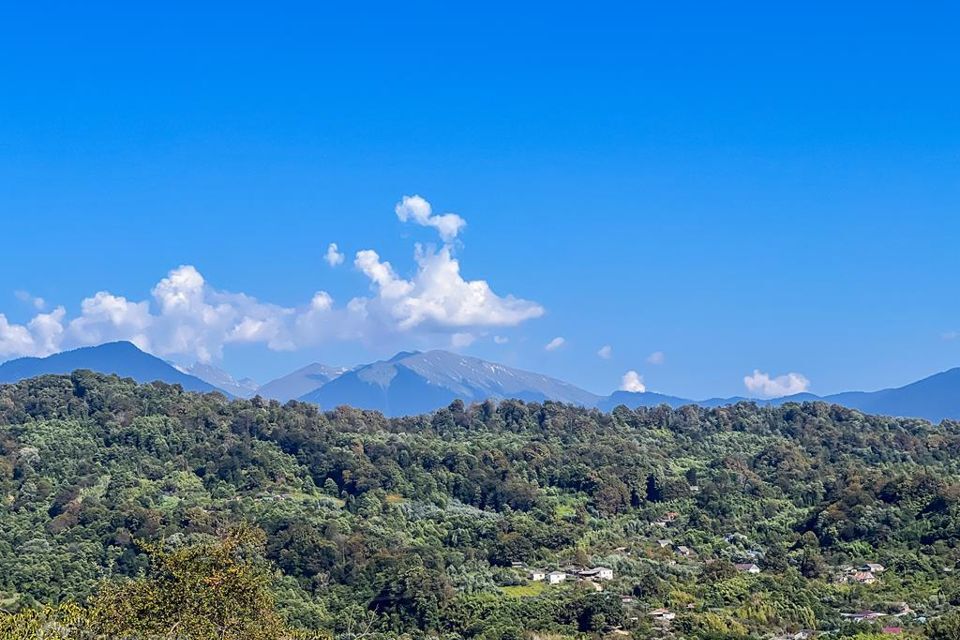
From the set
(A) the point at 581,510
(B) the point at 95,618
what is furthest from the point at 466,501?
(B) the point at 95,618

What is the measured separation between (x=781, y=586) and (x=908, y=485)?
17535 millimetres

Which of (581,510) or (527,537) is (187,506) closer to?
(527,537)

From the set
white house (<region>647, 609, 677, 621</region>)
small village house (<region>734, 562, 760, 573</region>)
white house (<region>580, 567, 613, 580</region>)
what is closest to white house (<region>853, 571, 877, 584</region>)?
small village house (<region>734, 562, 760, 573</region>)

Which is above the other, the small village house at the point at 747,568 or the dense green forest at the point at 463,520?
the dense green forest at the point at 463,520

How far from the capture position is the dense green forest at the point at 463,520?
145 ft

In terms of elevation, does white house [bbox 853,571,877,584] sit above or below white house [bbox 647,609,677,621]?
above

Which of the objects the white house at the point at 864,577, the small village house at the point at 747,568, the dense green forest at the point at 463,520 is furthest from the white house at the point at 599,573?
the white house at the point at 864,577

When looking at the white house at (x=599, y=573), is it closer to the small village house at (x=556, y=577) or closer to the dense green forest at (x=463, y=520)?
the dense green forest at (x=463, y=520)

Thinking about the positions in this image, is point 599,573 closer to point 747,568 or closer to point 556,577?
point 556,577

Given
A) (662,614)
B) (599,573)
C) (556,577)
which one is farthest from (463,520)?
(662,614)

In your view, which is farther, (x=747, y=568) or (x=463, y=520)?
(x=463, y=520)

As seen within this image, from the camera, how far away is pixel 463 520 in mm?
71500

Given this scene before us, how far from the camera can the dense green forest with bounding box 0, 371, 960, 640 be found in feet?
145

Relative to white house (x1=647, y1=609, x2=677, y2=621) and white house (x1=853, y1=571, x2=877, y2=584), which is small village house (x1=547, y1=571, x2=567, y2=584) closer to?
white house (x1=647, y1=609, x2=677, y2=621)
